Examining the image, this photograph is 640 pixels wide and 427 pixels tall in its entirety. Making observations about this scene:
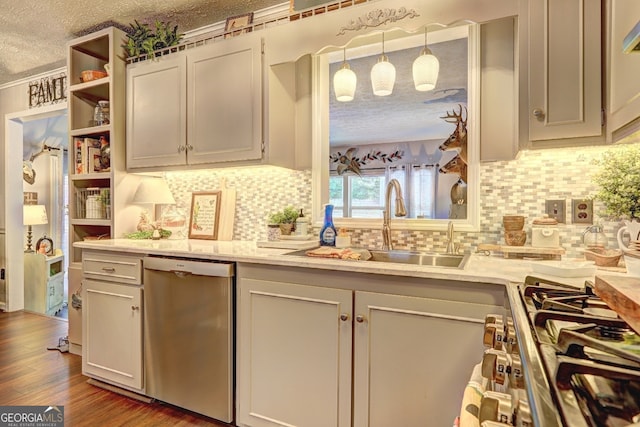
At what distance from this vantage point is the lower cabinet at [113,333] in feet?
6.96

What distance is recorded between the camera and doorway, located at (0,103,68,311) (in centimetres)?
398

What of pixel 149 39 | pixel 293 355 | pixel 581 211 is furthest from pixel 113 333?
pixel 581 211

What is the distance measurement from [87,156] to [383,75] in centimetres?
235

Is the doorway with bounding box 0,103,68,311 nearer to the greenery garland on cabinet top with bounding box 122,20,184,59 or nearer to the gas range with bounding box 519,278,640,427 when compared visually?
the greenery garland on cabinet top with bounding box 122,20,184,59

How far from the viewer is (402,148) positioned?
2.14m

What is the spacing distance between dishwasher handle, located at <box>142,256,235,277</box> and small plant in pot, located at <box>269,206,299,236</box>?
1.53 ft

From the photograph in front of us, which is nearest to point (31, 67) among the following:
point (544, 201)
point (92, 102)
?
point (92, 102)

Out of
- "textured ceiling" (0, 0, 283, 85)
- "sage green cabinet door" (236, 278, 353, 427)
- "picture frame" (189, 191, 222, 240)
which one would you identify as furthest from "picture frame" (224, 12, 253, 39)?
"sage green cabinet door" (236, 278, 353, 427)

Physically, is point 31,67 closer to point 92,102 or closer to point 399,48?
point 92,102

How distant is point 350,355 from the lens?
155 centimetres

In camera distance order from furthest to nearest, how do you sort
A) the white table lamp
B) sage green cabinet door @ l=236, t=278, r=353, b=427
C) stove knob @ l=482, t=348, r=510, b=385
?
the white table lamp, sage green cabinet door @ l=236, t=278, r=353, b=427, stove knob @ l=482, t=348, r=510, b=385

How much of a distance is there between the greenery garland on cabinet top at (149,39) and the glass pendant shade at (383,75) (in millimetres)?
1577

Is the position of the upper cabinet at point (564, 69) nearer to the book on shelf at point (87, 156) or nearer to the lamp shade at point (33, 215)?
the book on shelf at point (87, 156)

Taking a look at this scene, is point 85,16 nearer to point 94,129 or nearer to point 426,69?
point 94,129
